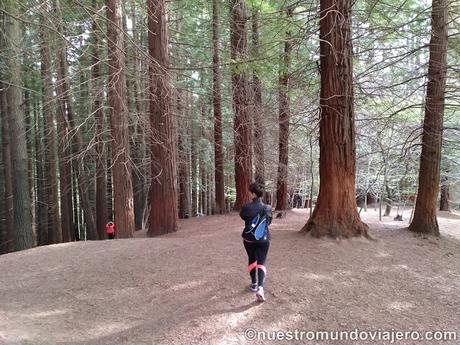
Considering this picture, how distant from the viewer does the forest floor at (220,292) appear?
13.3ft

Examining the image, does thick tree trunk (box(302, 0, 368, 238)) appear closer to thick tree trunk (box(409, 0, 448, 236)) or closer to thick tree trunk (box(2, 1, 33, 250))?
thick tree trunk (box(409, 0, 448, 236))

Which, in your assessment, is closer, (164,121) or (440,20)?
(440,20)

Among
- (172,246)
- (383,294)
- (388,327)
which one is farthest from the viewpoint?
(172,246)

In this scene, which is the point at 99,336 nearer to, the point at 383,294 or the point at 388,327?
the point at 388,327

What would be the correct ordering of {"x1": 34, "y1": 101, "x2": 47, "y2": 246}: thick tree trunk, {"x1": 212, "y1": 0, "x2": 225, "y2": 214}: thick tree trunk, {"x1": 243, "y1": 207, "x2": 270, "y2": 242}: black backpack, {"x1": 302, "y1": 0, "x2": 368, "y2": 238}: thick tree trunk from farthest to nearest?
{"x1": 34, "y1": 101, "x2": 47, "y2": 246}: thick tree trunk < {"x1": 212, "y1": 0, "x2": 225, "y2": 214}: thick tree trunk < {"x1": 302, "y1": 0, "x2": 368, "y2": 238}: thick tree trunk < {"x1": 243, "y1": 207, "x2": 270, "y2": 242}: black backpack

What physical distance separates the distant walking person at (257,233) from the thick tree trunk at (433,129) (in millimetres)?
5341

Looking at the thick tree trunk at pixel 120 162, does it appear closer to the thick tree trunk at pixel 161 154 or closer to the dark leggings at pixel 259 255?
the thick tree trunk at pixel 161 154

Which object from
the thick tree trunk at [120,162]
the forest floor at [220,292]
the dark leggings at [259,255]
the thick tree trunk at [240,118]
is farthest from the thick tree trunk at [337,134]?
the thick tree trunk at [120,162]

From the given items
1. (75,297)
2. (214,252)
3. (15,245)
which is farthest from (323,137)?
(15,245)

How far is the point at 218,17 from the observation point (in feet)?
42.7

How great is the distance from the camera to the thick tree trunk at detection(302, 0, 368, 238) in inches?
273

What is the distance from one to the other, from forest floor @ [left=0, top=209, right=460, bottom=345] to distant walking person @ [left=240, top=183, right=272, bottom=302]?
0.33m

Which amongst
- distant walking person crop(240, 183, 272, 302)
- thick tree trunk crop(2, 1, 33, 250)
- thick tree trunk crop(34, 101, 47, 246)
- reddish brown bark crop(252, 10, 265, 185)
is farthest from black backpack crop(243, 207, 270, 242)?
thick tree trunk crop(34, 101, 47, 246)

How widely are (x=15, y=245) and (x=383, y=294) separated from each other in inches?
433
